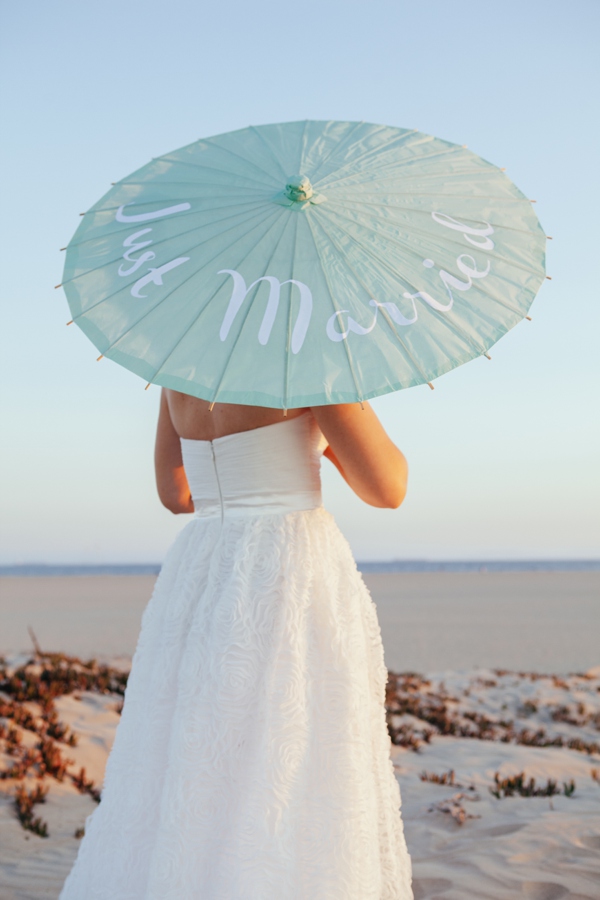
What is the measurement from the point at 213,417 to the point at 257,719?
3.34ft

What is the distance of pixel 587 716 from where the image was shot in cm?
1070

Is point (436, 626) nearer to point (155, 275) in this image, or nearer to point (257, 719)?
point (257, 719)

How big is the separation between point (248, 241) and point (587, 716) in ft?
33.2

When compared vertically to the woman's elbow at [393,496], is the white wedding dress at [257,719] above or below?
below

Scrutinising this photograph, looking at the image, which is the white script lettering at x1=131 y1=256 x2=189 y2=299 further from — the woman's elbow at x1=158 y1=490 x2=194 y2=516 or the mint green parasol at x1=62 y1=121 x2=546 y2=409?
the woman's elbow at x1=158 y1=490 x2=194 y2=516

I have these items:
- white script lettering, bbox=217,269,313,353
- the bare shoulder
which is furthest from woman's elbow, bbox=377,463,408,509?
white script lettering, bbox=217,269,313,353

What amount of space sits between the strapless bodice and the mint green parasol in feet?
1.20

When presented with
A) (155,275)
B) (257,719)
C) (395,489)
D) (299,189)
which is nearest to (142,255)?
(155,275)

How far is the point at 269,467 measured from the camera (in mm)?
2631

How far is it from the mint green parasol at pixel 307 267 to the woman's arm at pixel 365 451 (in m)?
0.21

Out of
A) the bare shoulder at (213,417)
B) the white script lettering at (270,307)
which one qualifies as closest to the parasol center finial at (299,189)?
the white script lettering at (270,307)

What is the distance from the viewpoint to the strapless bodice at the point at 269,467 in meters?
2.62

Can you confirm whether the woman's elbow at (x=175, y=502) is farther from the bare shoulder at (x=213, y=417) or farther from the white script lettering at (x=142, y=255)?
the white script lettering at (x=142, y=255)

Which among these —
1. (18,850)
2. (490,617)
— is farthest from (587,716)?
(490,617)
